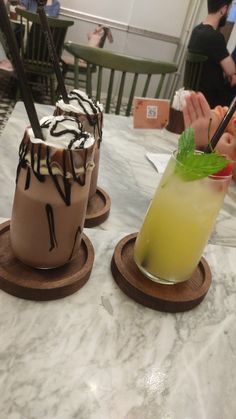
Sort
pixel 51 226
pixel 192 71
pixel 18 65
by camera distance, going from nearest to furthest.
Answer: pixel 18 65 → pixel 51 226 → pixel 192 71

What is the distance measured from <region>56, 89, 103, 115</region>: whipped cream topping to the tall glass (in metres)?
0.20

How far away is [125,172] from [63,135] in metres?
0.63

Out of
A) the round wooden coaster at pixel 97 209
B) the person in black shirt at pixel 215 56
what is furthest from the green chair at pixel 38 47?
the round wooden coaster at pixel 97 209

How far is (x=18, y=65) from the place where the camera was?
0.44 meters

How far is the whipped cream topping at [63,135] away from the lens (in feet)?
1.65

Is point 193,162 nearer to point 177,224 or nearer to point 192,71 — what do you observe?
point 177,224

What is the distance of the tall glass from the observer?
58 centimetres

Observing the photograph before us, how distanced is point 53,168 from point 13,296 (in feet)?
0.71

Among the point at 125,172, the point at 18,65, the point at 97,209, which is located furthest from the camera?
the point at 125,172

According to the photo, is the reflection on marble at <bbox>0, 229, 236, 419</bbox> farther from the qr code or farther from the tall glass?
the qr code

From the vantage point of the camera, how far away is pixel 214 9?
9.01 ft

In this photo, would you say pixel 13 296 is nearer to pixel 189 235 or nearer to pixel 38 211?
pixel 38 211

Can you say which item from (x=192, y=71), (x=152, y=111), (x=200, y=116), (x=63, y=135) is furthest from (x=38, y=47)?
(x=63, y=135)

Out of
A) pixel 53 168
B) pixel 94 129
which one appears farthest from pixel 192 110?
pixel 53 168
